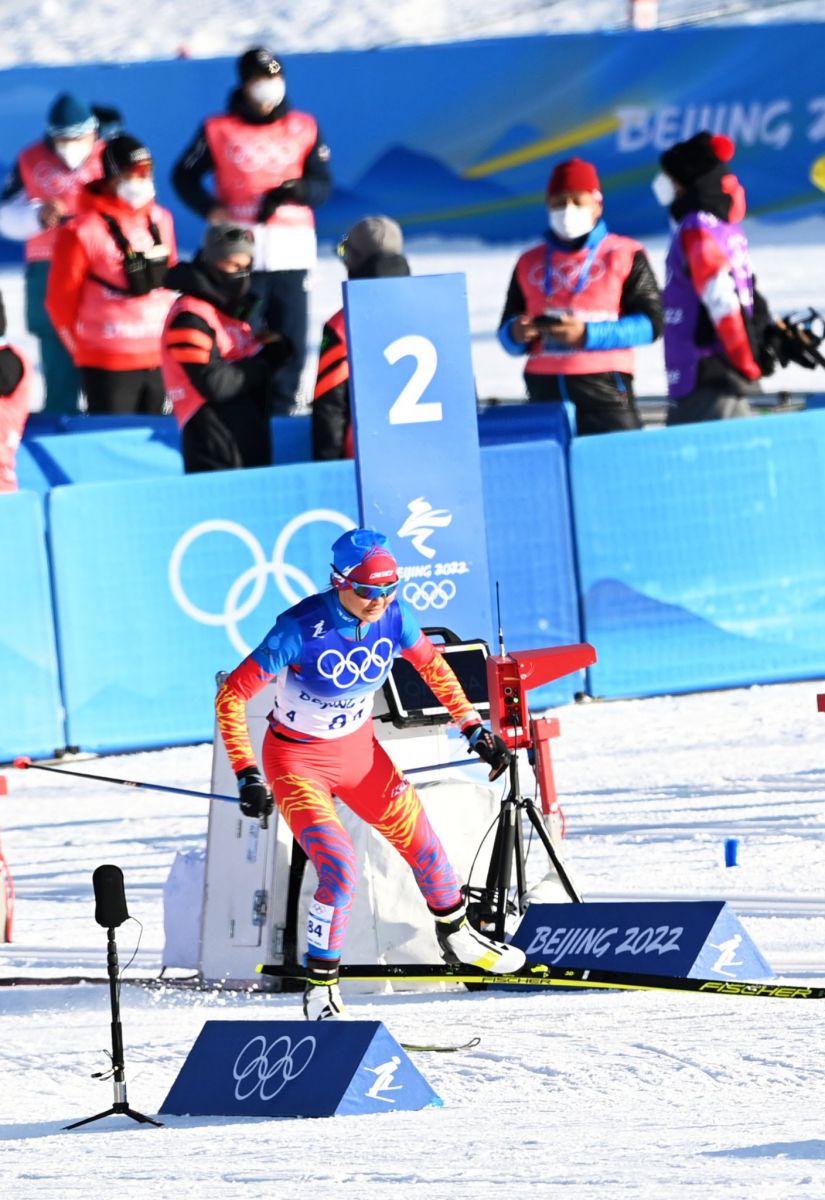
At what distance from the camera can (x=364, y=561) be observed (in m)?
8.45

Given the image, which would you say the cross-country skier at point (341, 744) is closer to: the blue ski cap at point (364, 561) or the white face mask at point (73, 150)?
the blue ski cap at point (364, 561)

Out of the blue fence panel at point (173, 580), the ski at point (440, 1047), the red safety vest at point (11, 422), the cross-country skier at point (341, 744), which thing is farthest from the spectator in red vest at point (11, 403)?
the ski at point (440, 1047)

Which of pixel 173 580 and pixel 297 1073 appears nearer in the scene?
pixel 297 1073

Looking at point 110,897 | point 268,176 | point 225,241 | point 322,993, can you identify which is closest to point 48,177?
point 268,176

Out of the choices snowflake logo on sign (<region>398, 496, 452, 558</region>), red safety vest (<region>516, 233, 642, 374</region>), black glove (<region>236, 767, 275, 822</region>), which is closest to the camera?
black glove (<region>236, 767, 275, 822</region>)

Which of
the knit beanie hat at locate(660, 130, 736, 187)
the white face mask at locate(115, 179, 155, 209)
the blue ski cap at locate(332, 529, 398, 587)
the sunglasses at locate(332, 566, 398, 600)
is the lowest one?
the sunglasses at locate(332, 566, 398, 600)

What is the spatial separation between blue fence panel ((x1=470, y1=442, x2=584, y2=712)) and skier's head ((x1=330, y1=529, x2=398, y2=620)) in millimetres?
4487

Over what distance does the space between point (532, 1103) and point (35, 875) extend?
3985 millimetres

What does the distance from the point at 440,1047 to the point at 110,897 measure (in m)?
1.36

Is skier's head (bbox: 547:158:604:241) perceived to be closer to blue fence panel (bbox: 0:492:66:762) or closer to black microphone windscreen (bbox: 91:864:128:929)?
blue fence panel (bbox: 0:492:66:762)

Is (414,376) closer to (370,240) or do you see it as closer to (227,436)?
(370,240)

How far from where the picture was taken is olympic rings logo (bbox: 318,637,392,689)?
28.1ft

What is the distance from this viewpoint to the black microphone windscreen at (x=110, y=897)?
7305 mm

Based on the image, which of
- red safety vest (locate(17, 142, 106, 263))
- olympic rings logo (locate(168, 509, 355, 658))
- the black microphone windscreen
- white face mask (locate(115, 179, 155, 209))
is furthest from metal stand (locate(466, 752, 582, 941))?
red safety vest (locate(17, 142, 106, 263))
